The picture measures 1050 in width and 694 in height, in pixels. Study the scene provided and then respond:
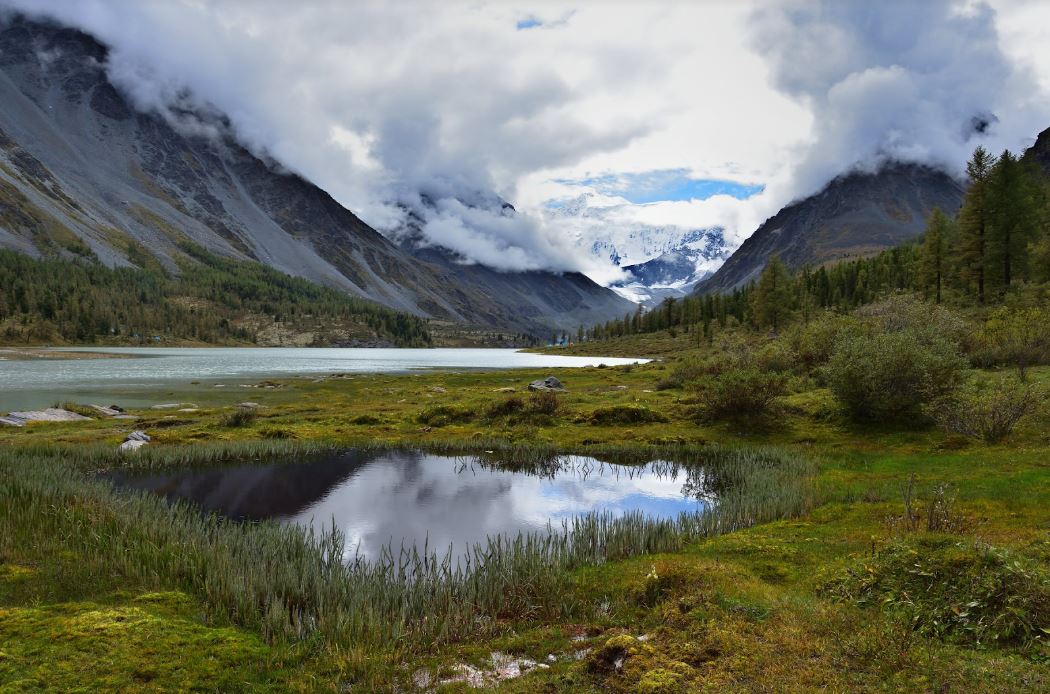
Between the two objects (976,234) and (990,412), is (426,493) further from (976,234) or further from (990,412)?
(976,234)

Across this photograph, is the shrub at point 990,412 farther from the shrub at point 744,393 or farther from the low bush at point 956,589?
the low bush at point 956,589

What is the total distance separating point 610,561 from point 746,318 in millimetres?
159774

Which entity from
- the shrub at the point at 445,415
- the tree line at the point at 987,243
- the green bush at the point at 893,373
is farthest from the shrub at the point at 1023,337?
the shrub at the point at 445,415

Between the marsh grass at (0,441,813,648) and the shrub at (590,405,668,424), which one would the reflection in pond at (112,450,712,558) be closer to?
the marsh grass at (0,441,813,648)

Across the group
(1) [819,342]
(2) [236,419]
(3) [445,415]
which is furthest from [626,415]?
(2) [236,419]

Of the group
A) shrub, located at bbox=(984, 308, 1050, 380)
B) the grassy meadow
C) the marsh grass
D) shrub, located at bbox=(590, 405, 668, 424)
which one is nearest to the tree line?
shrub, located at bbox=(984, 308, 1050, 380)

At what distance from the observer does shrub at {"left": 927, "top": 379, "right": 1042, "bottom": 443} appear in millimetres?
28125

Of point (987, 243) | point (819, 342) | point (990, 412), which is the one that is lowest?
point (990, 412)

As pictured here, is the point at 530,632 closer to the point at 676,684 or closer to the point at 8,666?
the point at 676,684

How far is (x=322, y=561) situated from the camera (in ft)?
53.0

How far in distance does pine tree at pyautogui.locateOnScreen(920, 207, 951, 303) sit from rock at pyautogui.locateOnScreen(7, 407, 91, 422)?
11852 cm

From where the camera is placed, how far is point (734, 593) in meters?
12.4

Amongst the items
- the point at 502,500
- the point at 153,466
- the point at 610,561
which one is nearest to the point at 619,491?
the point at 502,500

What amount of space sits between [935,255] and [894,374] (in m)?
81.8
